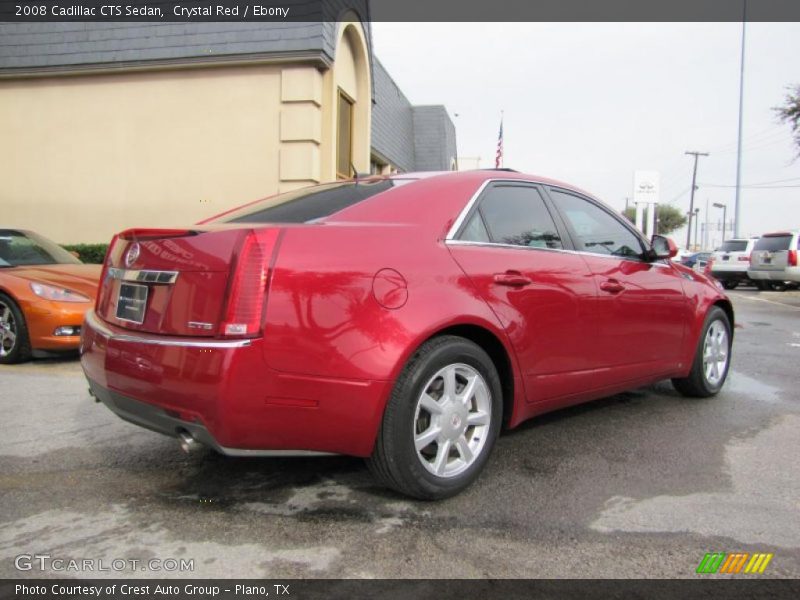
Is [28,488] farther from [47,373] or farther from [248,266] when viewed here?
[47,373]

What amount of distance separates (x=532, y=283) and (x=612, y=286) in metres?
0.80

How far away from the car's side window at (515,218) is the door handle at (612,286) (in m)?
0.39

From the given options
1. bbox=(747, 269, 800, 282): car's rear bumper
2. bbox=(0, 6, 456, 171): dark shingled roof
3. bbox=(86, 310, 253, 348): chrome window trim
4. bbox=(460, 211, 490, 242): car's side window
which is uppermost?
bbox=(0, 6, 456, 171): dark shingled roof

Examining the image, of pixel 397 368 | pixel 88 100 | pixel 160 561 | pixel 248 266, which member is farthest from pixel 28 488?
pixel 88 100

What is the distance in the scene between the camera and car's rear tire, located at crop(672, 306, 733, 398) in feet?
15.7

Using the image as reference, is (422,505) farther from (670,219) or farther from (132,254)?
(670,219)

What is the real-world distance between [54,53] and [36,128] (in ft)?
4.69

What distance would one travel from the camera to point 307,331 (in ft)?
8.27

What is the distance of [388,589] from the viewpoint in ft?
7.18

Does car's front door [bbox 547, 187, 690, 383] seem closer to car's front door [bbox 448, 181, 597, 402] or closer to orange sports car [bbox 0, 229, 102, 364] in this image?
car's front door [bbox 448, 181, 597, 402]

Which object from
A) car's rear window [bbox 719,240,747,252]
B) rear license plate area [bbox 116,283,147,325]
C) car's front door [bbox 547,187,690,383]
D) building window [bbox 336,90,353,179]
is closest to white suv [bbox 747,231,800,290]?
car's rear window [bbox 719,240,747,252]

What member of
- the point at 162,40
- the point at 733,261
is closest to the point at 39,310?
the point at 162,40

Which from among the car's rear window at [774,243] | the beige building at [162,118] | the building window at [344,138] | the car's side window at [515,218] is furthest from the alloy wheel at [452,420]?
the car's rear window at [774,243]

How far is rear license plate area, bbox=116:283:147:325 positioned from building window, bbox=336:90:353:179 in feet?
30.4
